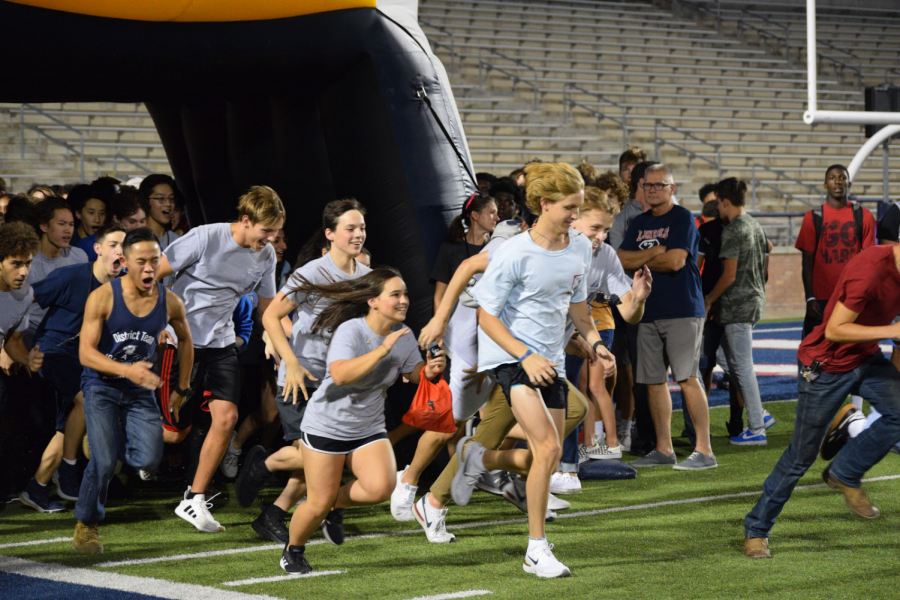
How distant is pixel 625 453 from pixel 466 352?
8.06 feet

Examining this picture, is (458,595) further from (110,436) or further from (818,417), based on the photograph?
(110,436)

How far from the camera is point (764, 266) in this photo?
8.77 m

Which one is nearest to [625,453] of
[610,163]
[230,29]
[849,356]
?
[849,356]

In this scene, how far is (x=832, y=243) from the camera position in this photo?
29.3ft

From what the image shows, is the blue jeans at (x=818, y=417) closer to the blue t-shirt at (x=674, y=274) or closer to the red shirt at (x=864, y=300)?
the red shirt at (x=864, y=300)

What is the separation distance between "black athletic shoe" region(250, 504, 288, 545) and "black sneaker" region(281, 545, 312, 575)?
0.53 metres

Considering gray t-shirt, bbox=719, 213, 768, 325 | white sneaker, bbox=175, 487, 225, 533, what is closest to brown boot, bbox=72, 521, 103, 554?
white sneaker, bbox=175, 487, 225, 533

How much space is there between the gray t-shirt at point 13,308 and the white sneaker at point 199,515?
4.21 ft

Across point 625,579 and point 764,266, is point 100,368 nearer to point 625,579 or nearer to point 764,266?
point 625,579

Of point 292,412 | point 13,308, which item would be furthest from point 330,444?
point 13,308

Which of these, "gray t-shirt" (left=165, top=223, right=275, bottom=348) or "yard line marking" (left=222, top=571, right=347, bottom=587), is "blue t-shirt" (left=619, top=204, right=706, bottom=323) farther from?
"yard line marking" (left=222, top=571, right=347, bottom=587)

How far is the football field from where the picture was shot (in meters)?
4.61

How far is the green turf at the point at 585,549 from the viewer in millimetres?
4625

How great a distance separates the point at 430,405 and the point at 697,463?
2.77m
